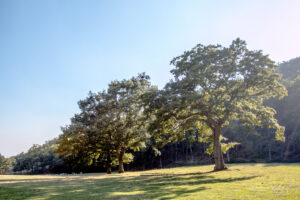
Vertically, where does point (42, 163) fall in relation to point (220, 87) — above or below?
below

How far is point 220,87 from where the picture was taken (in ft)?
77.0

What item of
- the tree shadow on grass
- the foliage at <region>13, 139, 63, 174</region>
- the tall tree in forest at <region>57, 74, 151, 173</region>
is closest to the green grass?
the tree shadow on grass

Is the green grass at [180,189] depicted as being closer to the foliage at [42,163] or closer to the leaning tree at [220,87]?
the leaning tree at [220,87]

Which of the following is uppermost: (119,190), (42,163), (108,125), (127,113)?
(127,113)

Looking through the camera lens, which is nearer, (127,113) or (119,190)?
(119,190)

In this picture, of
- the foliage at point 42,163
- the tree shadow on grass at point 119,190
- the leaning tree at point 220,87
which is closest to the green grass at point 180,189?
the tree shadow on grass at point 119,190

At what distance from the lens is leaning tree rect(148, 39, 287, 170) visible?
21.2 meters

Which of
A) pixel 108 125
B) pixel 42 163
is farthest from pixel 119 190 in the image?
pixel 42 163

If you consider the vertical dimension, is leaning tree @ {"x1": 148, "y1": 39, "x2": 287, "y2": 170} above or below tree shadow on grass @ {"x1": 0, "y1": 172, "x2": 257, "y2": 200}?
above

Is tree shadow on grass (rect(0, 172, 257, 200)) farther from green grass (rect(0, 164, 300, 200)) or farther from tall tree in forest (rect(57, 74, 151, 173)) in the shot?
tall tree in forest (rect(57, 74, 151, 173))

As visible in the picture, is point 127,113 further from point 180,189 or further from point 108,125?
point 180,189

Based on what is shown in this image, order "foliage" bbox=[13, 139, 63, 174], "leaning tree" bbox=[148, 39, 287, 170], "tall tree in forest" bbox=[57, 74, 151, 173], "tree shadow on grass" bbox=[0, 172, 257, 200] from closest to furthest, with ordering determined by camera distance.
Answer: "tree shadow on grass" bbox=[0, 172, 257, 200]
"leaning tree" bbox=[148, 39, 287, 170]
"tall tree in forest" bbox=[57, 74, 151, 173]
"foliage" bbox=[13, 139, 63, 174]

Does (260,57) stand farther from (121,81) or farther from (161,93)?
(121,81)

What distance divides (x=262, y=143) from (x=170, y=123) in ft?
175
